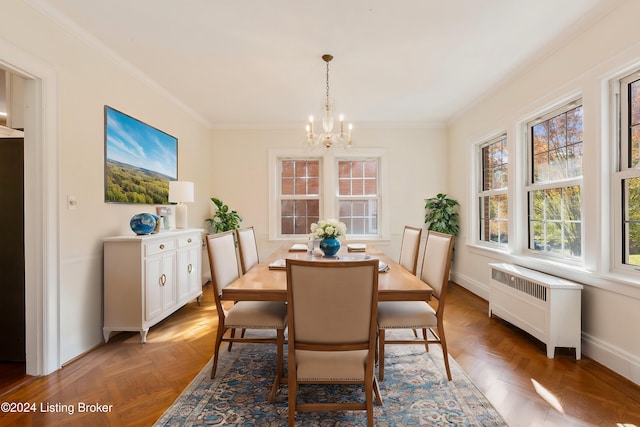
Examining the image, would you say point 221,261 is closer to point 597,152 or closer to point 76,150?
point 76,150

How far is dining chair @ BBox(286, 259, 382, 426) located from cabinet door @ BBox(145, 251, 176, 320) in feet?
6.35

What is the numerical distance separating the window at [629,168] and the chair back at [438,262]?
4.21 feet

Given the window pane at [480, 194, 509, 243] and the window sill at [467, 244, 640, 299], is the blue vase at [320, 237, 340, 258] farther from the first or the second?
the window pane at [480, 194, 509, 243]

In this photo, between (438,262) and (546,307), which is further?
(546,307)

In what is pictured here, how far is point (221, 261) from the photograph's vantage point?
7.93ft

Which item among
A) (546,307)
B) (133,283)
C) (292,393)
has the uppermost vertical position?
(133,283)

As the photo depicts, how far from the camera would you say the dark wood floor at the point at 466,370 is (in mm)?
1811

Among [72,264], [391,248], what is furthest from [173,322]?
[391,248]

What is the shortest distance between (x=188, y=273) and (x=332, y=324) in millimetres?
2638

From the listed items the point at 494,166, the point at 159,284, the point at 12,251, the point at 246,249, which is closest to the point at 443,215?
the point at 494,166

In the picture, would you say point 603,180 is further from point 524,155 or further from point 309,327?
point 309,327

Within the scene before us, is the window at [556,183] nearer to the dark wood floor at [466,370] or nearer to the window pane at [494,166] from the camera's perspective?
the window pane at [494,166]

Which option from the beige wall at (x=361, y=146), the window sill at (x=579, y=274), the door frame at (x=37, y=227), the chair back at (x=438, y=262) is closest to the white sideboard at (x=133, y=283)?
the door frame at (x=37, y=227)

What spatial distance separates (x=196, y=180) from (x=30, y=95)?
2.55 metres
